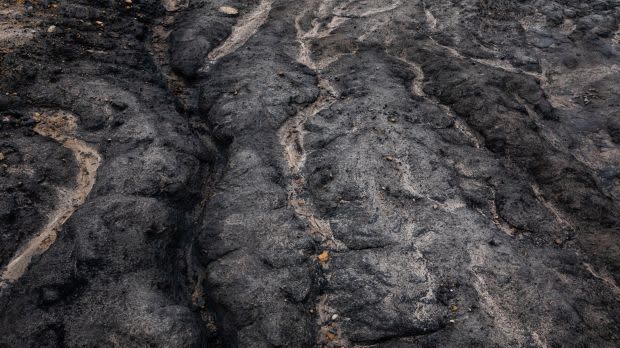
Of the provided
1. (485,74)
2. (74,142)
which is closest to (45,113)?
(74,142)

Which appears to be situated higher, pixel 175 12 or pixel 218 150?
pixel 175 12

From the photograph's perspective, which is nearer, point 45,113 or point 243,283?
point 243,283

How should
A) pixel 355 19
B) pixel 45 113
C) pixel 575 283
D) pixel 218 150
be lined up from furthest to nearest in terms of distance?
pixel 355 19 → pixel 218 150 → pixel 45 113 → pixel 575 283

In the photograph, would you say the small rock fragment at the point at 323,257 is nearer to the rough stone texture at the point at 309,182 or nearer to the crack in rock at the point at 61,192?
the rough stone texture at the point at 309,182

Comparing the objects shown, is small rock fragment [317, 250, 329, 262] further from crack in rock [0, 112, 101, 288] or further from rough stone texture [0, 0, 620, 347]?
crack in rock [0, 112, 101, 288]

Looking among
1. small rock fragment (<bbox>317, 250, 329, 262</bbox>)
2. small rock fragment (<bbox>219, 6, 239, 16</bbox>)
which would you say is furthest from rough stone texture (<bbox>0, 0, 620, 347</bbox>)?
small rock fragment (<bbox>219, 6, 239, 16</bbox>)

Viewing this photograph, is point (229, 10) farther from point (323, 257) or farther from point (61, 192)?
point (323, 257)

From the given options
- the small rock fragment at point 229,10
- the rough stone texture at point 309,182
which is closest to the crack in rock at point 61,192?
the rough stone texture at point 309,182

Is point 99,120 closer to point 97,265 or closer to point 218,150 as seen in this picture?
point 218,150
